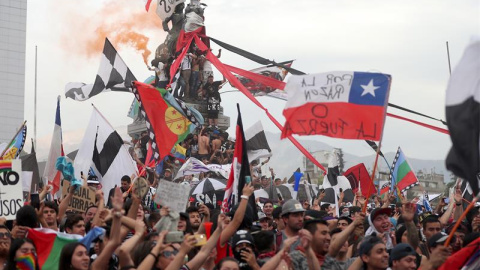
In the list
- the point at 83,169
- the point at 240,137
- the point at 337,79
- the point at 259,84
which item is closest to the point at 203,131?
the point at 259,84

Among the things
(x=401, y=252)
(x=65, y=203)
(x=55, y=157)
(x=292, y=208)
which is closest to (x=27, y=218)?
(x=65, y=203)

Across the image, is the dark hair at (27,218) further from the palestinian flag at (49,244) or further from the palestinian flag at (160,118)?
→ the palestinian flag at (160,118)

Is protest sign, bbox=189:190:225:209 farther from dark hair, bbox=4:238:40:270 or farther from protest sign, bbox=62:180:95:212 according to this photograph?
dark hair, bbox=4:238:40:270

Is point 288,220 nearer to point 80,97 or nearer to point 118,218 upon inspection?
point 118,218

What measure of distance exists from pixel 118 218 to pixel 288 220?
102 inches

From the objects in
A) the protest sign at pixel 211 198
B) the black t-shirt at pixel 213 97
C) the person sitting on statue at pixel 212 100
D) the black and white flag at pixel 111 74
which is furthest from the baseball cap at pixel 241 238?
the black t-shirt at pixel 213 97

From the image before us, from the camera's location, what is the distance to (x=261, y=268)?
9328 millimetres

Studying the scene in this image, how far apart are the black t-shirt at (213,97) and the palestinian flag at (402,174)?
13.1 meters

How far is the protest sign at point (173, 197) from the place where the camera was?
9656mm

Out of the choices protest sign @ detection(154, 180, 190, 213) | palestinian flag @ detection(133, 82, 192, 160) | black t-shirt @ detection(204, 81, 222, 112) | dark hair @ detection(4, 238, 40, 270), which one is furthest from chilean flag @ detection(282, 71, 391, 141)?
black t-shirt @ detection(204, 81, 222, 112)

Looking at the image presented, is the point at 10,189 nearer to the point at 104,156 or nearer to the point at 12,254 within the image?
the point at 12,254

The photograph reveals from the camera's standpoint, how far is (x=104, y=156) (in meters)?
17.1

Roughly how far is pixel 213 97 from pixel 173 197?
2240 cm

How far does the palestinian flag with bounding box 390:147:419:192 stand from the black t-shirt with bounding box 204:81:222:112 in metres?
13.1
